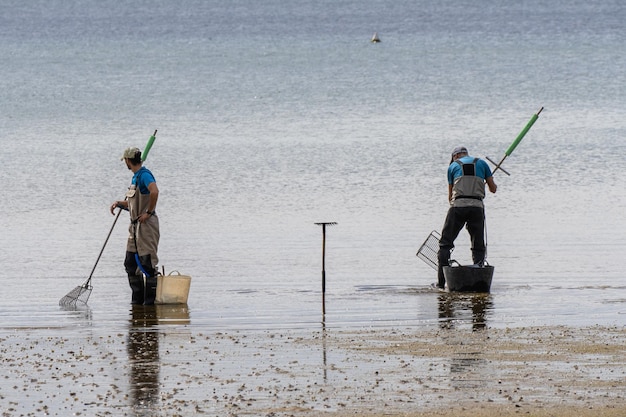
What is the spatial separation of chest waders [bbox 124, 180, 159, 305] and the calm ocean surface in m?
0.30

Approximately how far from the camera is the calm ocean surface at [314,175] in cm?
1286

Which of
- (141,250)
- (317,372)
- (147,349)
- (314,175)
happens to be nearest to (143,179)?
(141,250)

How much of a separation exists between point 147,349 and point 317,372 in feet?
5.09

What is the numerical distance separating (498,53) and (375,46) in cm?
953

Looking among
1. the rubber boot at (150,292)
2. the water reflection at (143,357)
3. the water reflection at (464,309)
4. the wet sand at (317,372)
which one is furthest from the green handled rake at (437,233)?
the water reflection at (143,357)

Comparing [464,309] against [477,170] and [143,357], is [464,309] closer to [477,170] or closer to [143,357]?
[477,170]

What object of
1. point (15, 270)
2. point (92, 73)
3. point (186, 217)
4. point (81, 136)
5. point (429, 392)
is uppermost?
point (92, 73)

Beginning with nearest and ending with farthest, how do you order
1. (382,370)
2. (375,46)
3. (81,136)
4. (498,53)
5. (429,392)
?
(429,392) < (382,370) < (81,136) < (498,53) < (375,46)

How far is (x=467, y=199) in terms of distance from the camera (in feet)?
42.1

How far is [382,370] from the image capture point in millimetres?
8891

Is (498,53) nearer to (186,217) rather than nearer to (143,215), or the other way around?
(186,217)

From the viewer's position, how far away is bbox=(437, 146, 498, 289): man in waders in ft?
41.8

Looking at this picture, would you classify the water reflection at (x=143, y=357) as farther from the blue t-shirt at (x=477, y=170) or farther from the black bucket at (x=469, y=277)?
the blue t-shirt at (x=477, y=170)

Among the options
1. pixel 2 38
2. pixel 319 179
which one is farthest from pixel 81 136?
pixel 2 38
